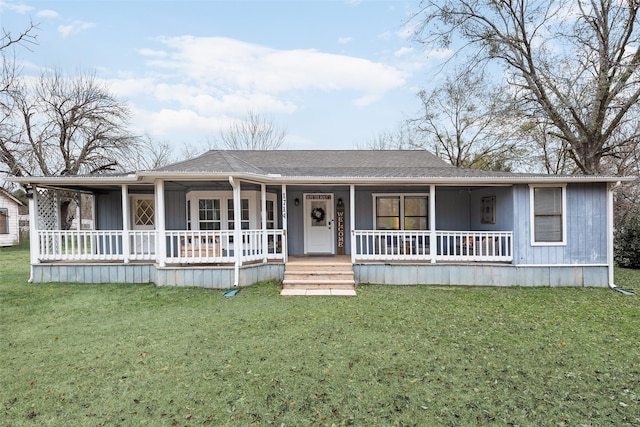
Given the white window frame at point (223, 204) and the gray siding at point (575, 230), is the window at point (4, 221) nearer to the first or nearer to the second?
the white window frame at point (223, 204)

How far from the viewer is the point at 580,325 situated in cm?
499

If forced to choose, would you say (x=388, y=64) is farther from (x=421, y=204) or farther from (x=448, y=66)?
(x=421, y=204)

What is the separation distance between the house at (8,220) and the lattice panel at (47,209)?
46.0ft

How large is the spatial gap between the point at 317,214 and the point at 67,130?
59.6 ft

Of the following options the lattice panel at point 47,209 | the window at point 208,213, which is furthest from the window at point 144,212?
the lattice panel at point 47,209

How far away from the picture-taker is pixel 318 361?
12.4 feet

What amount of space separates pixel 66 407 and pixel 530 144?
22.6 m

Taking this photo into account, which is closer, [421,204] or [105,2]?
[421,204]

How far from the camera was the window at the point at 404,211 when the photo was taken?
9.51 m

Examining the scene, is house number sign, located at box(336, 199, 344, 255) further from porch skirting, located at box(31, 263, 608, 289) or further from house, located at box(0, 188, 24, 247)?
house, located at box(0, 188, 24, 247)

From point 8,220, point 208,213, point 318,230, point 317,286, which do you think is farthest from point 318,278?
point 8,220

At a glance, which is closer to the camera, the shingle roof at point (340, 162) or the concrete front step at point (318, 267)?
the concrete front step at point (318, 267)

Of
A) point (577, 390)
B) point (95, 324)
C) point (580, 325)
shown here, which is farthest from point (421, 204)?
point (95, 324)

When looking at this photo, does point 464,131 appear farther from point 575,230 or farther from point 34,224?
point 34,224
